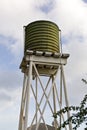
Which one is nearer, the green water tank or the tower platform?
the tower platform

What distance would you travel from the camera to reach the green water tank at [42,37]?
23.9 meters

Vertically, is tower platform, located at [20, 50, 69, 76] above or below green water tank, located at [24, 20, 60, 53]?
below

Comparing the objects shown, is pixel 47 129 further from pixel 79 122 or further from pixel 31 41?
pixel 79 122

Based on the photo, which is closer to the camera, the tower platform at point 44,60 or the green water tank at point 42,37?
the tower platform at point 44,60

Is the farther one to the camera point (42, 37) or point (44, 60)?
point (42, 37)

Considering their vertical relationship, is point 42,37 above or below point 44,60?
above

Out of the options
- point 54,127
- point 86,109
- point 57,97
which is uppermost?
point 86,109

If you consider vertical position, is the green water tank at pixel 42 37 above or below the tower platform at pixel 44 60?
above

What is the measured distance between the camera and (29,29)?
2444 cm

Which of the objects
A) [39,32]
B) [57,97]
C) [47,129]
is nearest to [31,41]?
[39,32]

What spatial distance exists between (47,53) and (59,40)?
1721 millimetres

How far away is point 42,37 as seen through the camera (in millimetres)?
23984

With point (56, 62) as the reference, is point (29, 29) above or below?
above

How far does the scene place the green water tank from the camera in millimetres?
23859
